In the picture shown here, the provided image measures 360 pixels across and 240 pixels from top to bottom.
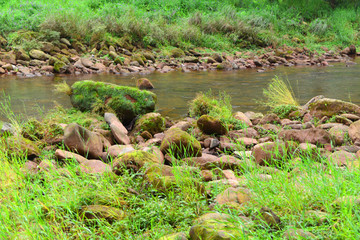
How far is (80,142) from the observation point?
4.07 m

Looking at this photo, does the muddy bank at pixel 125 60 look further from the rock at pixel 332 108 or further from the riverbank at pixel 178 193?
the riverbank at pixel 178 193

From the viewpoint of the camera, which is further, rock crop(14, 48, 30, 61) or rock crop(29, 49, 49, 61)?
rock crop(29, 49, 49, 61)

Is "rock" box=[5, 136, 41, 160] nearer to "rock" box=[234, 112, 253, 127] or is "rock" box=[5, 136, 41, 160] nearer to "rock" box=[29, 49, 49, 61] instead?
"rock" box=[234, 112, 253, 127]

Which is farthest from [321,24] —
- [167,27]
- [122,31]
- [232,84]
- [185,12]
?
[232,84]

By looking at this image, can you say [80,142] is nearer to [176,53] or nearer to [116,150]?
[116,150]

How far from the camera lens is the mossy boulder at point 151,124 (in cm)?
524

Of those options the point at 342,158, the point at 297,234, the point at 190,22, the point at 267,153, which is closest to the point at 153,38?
the point at 190,22

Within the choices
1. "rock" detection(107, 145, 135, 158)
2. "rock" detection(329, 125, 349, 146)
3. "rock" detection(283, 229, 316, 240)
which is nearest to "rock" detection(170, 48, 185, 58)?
"rock" detection(329, 125, 349, 146)

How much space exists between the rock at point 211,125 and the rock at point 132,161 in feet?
5.20

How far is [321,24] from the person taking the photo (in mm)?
21797

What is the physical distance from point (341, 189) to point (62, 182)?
2.24 metres

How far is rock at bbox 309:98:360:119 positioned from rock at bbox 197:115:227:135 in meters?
1.79

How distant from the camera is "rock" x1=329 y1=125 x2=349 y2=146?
4.30m

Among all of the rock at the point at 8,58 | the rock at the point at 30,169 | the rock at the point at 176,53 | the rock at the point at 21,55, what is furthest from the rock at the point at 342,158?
the rock at the point at 176,53
